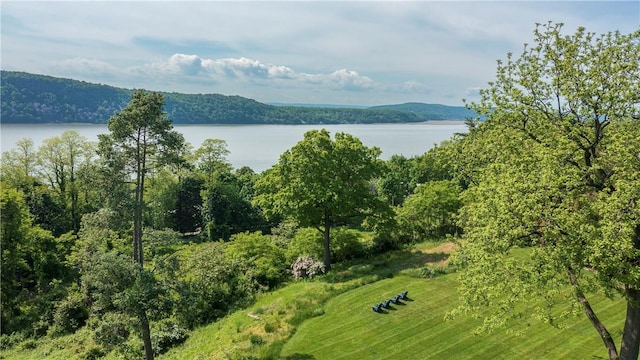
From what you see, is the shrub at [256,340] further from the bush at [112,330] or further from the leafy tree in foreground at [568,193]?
the leafy tree in foreground at [568,193]

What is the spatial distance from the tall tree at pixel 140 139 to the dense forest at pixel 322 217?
0.09 meters

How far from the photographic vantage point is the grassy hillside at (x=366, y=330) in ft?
50.9

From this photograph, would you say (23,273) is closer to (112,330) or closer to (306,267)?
(306,267)

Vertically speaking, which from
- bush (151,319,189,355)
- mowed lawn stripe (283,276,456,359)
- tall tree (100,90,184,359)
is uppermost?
tall tree (100,90,184,359)

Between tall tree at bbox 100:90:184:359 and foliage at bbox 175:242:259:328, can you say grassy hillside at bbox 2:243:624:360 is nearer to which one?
foliage at bbox 175:242:259:328

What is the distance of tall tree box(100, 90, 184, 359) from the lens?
23.6 metres

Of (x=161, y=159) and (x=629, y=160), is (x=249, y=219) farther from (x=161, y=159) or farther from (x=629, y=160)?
(x=629, y=160)

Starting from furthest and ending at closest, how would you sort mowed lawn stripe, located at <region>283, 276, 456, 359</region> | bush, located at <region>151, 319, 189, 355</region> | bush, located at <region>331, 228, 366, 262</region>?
bush, located at <region>331, 228, 366, 262</region> < bush, located at <region>151, 319, 189, 355</region> < mowed lawn stripe, located at <region>283, 276, 456, 359</region>

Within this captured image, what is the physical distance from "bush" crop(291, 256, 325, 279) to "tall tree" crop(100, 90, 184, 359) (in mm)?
9430

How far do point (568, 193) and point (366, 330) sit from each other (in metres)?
10.4

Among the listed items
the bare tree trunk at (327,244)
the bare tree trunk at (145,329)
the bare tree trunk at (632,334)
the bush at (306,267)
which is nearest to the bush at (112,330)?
the bare tree trunk at (145,329)

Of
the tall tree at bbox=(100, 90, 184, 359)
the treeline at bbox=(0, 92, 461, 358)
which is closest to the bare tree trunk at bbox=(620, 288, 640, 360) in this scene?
the treeline at bbox=(0, 92, 461, 358)

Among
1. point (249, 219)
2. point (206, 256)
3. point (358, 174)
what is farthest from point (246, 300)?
point (249, 219)

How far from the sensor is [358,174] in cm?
2755
